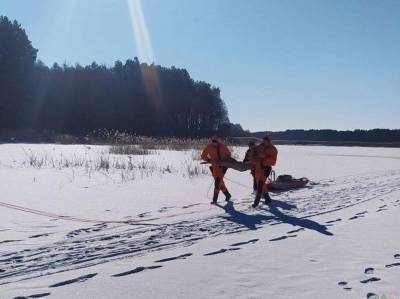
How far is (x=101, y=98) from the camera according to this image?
194 ft

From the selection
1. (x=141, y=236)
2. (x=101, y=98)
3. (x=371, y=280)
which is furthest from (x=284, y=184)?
(x=101, y=98)

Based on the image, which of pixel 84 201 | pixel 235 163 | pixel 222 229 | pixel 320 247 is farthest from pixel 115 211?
pixel 320 247

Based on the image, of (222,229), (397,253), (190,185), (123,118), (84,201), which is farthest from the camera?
(123,118)

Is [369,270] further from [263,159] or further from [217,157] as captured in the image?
[217,157]

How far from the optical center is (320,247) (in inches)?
271

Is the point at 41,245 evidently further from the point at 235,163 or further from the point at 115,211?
the point at 235,163

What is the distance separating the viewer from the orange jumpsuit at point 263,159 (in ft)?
37.9

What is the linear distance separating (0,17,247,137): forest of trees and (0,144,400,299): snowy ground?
1455 inches

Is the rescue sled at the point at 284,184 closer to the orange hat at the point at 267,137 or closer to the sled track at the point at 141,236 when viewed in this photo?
the sled track at the point at 141,236

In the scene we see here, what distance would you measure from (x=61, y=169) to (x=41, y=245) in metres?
9.89

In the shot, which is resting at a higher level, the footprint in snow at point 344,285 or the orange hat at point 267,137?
the orange hat at point 267,137

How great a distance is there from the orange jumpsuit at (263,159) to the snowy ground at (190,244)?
788 mm

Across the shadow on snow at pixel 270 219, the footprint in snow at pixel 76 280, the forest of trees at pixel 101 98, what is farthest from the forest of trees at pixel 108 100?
the footprint in snow at pixel 76 280

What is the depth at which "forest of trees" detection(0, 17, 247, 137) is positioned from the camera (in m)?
46.9
